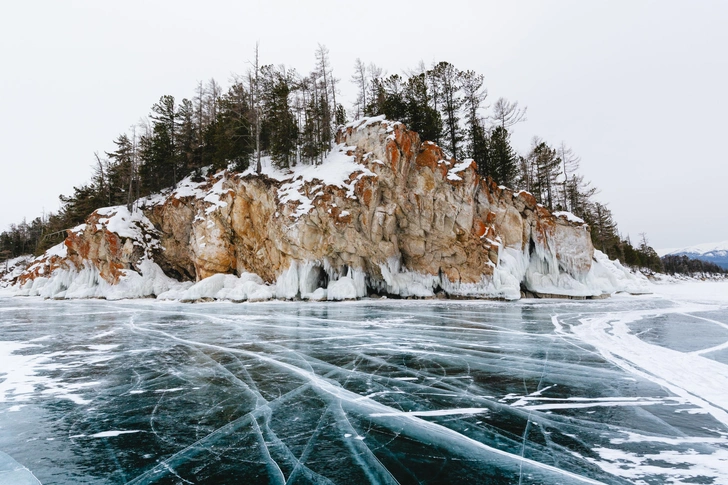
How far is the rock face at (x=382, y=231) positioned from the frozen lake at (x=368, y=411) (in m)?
15.2

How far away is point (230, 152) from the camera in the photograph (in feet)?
103

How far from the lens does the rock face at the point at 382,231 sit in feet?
81.6

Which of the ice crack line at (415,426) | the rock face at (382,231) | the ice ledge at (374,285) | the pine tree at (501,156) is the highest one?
the pine tree at (501,156)

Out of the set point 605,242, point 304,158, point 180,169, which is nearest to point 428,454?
point 304,158

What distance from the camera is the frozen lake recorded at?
125 inches

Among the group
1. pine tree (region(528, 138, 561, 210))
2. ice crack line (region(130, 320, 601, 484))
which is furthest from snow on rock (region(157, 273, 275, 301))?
pine tree (region(528, 138, 561, 210))

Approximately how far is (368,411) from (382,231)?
21.1 meters

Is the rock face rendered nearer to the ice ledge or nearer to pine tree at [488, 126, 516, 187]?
the ice ledge

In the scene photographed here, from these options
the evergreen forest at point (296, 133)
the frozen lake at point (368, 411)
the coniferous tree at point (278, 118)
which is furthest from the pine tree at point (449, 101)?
the frozen lake at point (368, 411)

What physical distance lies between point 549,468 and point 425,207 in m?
23.3

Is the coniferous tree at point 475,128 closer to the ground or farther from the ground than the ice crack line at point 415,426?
farther from the ground

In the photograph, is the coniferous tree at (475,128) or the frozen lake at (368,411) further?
the coniferous tree at (475,128)

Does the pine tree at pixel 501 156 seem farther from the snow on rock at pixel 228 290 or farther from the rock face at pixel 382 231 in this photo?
the snow on rock at pixel 228 290

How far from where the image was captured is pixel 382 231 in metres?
25.5
